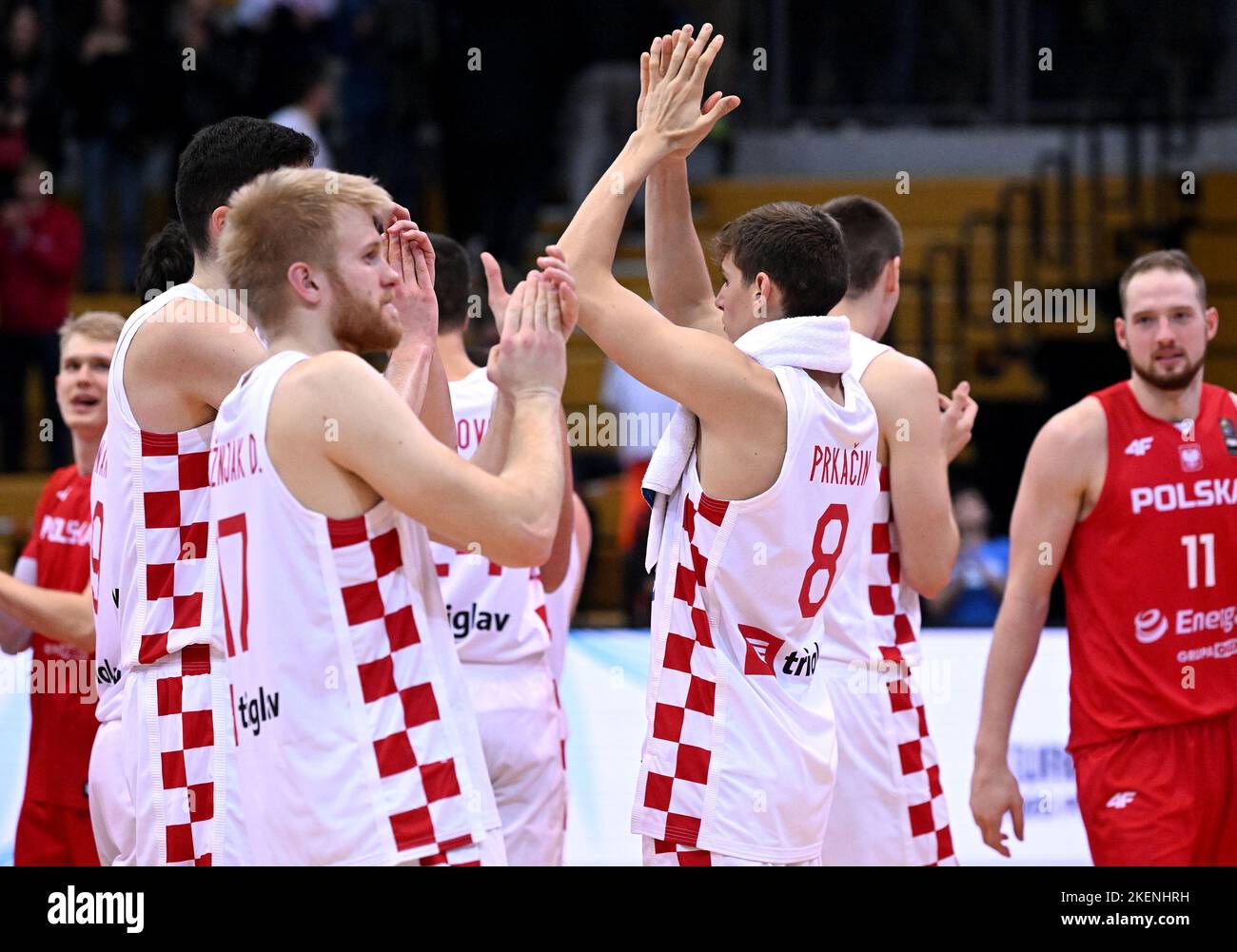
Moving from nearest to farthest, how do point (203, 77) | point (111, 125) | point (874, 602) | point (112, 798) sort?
point (112, 798), point (874, 602), point (203, 77), point (111, 125)

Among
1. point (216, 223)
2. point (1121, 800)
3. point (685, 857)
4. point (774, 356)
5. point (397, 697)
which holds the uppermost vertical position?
point (216, 223)

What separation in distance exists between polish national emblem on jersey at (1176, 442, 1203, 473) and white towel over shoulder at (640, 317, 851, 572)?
4.88ft

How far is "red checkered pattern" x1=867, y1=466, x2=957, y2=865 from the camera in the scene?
420cm

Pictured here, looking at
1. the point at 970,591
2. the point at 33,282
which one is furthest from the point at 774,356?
the point at 33,282

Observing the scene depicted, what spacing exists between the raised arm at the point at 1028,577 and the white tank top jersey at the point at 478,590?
1.33 m

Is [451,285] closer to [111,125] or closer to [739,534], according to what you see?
[739,534]

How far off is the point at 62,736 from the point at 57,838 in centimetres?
29

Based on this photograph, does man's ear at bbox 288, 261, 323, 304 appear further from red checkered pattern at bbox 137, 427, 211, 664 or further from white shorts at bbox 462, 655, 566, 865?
white shorts at bbox 462, 655, 566, 865

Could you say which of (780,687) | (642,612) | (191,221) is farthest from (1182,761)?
(642,612)

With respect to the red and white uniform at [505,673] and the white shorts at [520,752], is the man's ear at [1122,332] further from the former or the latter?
the white shorts at [520,752]

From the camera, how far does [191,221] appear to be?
366 cm

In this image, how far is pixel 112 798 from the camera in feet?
12.2

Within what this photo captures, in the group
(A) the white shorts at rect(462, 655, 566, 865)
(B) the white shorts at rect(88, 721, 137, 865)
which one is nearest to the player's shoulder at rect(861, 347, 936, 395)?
(A) the white shorts at rect(462, 655, 566, 865)
